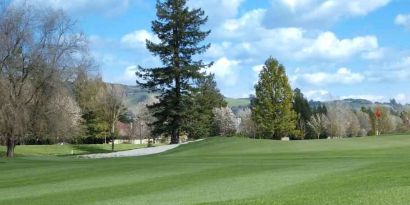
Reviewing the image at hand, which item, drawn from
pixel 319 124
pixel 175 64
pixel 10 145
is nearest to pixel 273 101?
pixel 175 64

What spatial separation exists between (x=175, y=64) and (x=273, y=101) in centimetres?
2006

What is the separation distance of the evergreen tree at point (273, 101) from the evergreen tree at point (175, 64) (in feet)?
49.5

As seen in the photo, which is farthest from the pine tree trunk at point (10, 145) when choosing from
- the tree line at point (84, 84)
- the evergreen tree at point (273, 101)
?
the evergreen tree at point (273, 101)

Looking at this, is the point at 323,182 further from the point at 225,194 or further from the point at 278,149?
the point at 278,149

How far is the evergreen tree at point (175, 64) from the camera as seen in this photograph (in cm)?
5397

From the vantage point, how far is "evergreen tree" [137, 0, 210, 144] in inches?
2125

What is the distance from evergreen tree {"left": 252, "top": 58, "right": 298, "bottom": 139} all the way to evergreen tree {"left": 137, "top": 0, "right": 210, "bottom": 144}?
15.1 metres

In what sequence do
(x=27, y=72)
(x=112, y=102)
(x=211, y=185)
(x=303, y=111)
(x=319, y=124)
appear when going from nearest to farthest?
(x=211, y=185) < (x=27, y=72) < (x=112, y=102) < (x=319, y=124) < (x=303, y=111)

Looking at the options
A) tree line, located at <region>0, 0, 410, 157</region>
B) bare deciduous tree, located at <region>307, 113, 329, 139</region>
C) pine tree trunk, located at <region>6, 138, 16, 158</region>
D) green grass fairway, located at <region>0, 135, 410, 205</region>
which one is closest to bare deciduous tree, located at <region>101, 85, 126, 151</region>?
tree line, located at <region>0, 0, 410, 157</region>

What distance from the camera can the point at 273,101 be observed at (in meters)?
69.8

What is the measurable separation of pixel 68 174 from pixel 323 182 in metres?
12.1

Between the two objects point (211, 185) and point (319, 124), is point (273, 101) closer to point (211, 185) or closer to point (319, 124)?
point (319, 124)

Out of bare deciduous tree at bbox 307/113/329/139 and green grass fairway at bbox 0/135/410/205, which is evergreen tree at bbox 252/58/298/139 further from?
green grass fairway at bbox 0/135/410/205

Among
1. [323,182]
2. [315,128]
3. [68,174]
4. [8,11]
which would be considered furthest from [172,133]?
[315,128]
